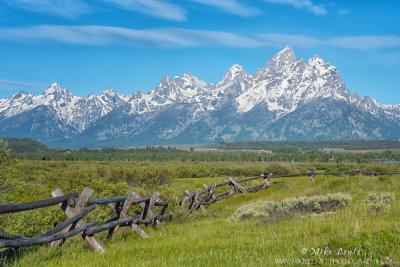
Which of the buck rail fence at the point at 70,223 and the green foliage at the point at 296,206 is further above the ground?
the buck rail fence at the point at 70,223

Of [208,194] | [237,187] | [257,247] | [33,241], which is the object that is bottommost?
[237,187]

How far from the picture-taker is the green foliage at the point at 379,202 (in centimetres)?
1077

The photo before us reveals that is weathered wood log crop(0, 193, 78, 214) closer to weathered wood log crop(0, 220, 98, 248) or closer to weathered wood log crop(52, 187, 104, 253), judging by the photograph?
weathered wood log crop(52, 187, 104, 253)

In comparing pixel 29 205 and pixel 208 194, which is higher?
pixel 29 205

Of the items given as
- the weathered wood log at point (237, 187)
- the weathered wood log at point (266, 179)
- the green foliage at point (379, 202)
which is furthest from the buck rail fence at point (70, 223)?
the weathered wood log at point (266, 179)

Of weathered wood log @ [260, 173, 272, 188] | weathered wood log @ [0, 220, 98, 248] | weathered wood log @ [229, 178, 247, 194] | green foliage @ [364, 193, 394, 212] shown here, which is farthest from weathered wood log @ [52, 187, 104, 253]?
weathered wood log @ [260, 173, 272, 188]

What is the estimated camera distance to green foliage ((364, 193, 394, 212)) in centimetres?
1077

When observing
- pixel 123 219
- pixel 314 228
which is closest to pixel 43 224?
pixel 123 219

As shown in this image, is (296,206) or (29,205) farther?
(296,206)

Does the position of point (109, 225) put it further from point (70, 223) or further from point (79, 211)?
point (70, 223)

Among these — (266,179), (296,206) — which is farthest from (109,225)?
(266,179)

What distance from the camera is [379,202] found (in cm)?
1145

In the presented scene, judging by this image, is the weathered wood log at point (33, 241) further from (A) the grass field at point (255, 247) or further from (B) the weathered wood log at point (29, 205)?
(B) the weathered wood log at point (29, 205)

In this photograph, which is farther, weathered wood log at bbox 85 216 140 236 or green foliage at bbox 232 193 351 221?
green foliage at bbox 232 193 351 221
